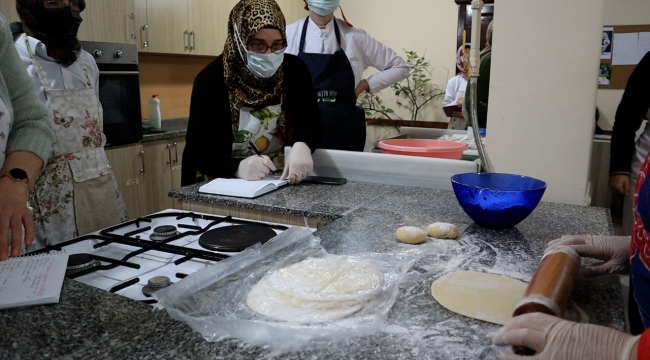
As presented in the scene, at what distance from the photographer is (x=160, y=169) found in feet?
9.96

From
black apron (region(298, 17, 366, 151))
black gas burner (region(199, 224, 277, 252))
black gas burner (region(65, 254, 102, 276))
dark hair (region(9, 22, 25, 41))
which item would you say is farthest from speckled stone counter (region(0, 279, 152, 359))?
black apron (region(298, 17, 366, 151))

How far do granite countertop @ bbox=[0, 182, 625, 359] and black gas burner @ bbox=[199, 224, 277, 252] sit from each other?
0.43ft

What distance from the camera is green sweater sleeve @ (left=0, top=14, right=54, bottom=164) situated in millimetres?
1075

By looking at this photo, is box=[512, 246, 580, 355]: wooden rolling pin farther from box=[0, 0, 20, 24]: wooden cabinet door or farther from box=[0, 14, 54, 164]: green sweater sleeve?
box=[0, 0, 20, 24]: wooden cabinet door

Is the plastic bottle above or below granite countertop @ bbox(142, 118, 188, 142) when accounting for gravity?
above

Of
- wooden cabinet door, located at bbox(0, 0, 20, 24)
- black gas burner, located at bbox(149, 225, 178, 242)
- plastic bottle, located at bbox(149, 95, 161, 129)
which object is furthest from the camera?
plastic bottle, located at bbox(149, 95, 161, 129)

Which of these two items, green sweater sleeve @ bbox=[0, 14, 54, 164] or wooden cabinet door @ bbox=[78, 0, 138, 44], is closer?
green sweater sleeve @ bbox=[0, 14, 54, 164]

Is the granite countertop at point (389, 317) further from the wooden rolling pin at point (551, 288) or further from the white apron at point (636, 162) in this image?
the white apron at point (636, 162)

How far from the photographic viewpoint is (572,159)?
1.38 m

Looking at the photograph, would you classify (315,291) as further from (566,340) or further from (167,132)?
(167,132)

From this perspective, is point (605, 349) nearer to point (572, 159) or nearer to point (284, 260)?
point (284, 260)

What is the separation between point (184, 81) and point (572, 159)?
3.05m

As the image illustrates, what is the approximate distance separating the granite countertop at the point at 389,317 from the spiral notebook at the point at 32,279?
0.02 m

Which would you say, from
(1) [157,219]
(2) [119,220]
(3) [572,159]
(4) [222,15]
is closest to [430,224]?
(3) [572,159]
